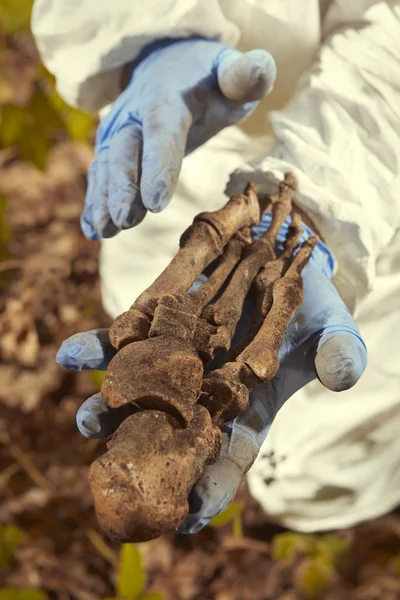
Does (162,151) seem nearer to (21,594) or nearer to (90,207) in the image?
(90,207)

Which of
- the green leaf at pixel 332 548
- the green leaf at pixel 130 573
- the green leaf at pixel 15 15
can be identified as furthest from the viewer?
the green leaf at pixel 15 15

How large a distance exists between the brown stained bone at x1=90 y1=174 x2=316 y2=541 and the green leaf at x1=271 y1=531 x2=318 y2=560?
839mm

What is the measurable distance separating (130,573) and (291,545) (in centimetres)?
40

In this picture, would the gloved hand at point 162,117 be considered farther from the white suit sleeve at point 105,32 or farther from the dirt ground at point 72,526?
the dirt ground at point 72,526

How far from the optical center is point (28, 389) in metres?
1.45

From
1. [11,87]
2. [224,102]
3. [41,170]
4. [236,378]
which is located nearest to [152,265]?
[224,102]

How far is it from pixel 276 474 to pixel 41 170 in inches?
45.1

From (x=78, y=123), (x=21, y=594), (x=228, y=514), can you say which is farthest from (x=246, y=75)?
(x=78, y=123)

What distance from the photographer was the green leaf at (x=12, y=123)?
5.41ft

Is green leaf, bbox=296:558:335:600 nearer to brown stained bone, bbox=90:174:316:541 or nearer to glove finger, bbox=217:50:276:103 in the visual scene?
brown stained bone, bbox=90:174:316:541

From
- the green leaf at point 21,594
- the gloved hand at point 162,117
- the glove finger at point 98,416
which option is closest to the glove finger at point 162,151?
the gloved hand at point 162,117

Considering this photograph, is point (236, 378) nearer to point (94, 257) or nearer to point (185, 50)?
point (185, 50)

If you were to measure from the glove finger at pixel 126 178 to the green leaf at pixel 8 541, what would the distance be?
0.79m

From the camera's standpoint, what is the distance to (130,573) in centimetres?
103
